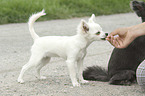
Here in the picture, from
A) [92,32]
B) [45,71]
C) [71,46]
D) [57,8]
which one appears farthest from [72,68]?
[57,8]

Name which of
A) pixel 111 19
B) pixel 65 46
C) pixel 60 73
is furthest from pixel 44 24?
pixel 65 46

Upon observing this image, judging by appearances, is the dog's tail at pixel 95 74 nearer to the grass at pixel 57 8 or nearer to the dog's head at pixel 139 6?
the dog's head at pixel 139 6

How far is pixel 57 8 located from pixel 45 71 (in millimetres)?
7900

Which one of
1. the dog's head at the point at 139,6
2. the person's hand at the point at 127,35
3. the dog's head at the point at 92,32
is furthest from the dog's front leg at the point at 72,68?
the dog's head at the point at 139,6

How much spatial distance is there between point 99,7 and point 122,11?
136 cm

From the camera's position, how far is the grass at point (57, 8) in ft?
37.3

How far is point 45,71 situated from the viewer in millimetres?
5258

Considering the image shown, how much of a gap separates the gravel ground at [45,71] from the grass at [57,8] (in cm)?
108

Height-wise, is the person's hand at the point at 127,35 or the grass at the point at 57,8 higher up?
the grass at the point at 57,8

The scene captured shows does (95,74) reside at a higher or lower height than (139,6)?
lower

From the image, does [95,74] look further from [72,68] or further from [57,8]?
[57,8]

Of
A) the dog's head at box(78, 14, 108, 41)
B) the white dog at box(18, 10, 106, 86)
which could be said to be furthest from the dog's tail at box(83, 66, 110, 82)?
the dog's head at box(78, 14, 108, 41)

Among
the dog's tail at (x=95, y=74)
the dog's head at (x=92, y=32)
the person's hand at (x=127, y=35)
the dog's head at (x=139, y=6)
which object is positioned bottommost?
the dog's tail at (x=95, y=74)

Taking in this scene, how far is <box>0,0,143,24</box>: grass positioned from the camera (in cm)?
1136
